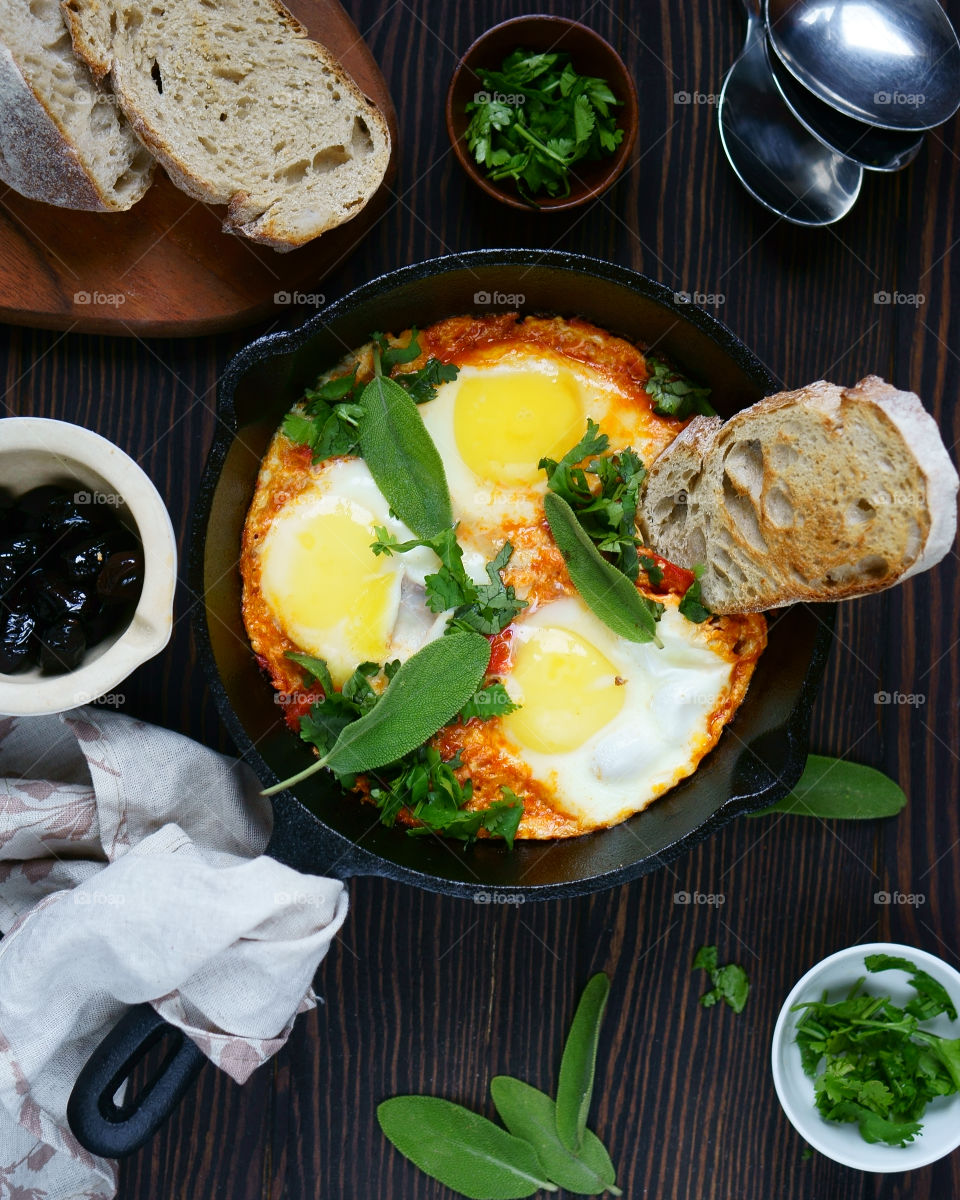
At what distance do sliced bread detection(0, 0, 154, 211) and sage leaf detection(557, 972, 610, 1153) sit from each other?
100 inches

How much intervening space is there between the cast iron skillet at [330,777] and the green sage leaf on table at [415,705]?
183 mm

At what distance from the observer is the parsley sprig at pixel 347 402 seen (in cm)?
264

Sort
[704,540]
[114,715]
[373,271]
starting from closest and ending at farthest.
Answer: [704,540] → [114,715] → [373,271]

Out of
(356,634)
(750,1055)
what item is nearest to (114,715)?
(356,634)

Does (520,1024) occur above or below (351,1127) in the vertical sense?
above

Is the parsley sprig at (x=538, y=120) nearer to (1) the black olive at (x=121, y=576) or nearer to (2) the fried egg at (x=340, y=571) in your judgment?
(2) the fried egg at (x=340, y=571)

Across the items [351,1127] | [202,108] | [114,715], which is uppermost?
[202,108]

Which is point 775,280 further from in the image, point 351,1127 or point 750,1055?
point 351,1127

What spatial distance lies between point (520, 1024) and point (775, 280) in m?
2.31

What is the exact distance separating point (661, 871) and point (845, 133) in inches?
83.8

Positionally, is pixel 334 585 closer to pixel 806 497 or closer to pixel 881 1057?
pixel 806 497

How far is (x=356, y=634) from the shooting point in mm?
2611

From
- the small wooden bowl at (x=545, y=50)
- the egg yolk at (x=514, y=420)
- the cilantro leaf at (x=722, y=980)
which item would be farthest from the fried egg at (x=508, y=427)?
the cilantro leaf at (x=722, y=980)

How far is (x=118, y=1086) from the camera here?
241 cm
